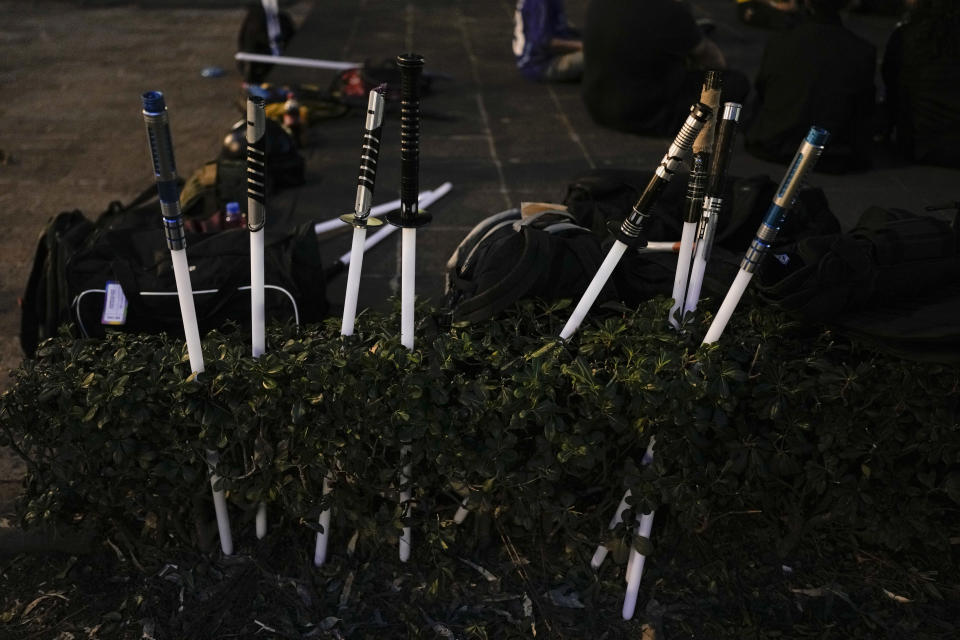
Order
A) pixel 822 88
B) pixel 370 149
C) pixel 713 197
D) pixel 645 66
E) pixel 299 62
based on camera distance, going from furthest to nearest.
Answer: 1. pixel 299 62
2. pixel 645 66
3. pixel 822 88
4. pixel 713 197
5. pixel 370 149

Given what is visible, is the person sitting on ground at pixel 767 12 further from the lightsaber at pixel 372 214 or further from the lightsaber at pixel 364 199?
the lightsaber at pixel 364 199

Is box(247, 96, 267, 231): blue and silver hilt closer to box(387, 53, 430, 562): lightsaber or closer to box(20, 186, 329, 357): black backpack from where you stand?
box(387, 53, 430, 562): lightsaber

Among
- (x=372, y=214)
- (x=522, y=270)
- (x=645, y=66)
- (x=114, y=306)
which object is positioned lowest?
(x=372, y=214)

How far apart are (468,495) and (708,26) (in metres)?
7.25

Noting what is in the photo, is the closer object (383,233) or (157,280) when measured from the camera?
(157,280)

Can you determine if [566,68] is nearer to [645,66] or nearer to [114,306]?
[645,66]

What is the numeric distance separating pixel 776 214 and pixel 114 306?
220cm

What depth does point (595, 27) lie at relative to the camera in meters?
5.79

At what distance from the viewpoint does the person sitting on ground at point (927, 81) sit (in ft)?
16.3

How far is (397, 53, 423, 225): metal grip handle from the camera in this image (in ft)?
6.45

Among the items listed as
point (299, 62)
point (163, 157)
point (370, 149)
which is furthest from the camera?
point (299, 62)

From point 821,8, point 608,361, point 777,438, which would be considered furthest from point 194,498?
point 821,8

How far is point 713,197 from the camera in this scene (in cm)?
230

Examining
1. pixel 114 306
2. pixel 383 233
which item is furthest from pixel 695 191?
pixel 383 233
